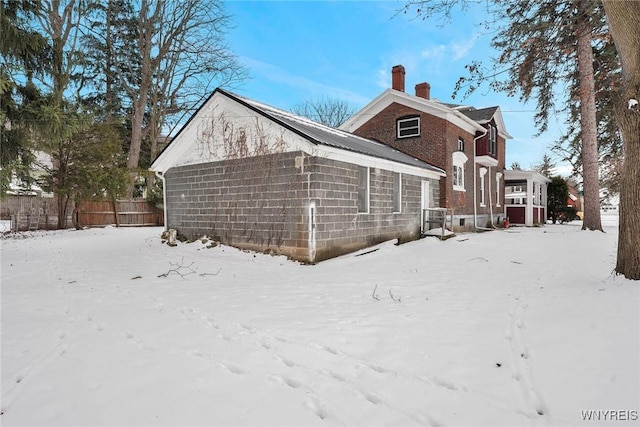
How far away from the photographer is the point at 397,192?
1220 centimetres

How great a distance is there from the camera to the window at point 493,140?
64.6ft

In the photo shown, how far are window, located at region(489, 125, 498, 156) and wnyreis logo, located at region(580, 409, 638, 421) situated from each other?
64.6 feet

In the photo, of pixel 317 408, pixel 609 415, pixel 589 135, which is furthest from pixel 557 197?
pixel 317 408

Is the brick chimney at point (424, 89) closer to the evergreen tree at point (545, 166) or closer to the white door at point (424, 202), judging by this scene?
the white door at point (424, 202)

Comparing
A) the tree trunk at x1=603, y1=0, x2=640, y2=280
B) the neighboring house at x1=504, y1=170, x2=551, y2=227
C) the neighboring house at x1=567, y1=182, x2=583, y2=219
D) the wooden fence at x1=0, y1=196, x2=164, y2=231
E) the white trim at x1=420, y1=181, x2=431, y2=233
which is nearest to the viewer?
the tree trunk at x1=603, y1=0, x2=640, y2=280

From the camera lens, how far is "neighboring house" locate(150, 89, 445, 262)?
8844 millimetres

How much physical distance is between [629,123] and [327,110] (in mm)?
31947

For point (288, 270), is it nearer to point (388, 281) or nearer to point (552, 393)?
point (388, 281)

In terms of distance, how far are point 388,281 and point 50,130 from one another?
9.49 m

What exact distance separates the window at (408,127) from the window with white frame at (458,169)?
2134 mm

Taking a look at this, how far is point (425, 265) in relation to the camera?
814 centimetres

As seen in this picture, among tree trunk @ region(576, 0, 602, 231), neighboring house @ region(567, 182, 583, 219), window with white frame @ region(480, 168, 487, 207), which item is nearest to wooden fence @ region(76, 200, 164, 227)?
window with white frame @ region(480, 168, 487, 207)

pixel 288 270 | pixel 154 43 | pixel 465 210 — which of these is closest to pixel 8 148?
pixel 288 270

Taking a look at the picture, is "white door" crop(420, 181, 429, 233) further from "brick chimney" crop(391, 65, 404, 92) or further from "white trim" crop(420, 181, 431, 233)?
"brick chimney" crop(391, 65, 404, 92)
